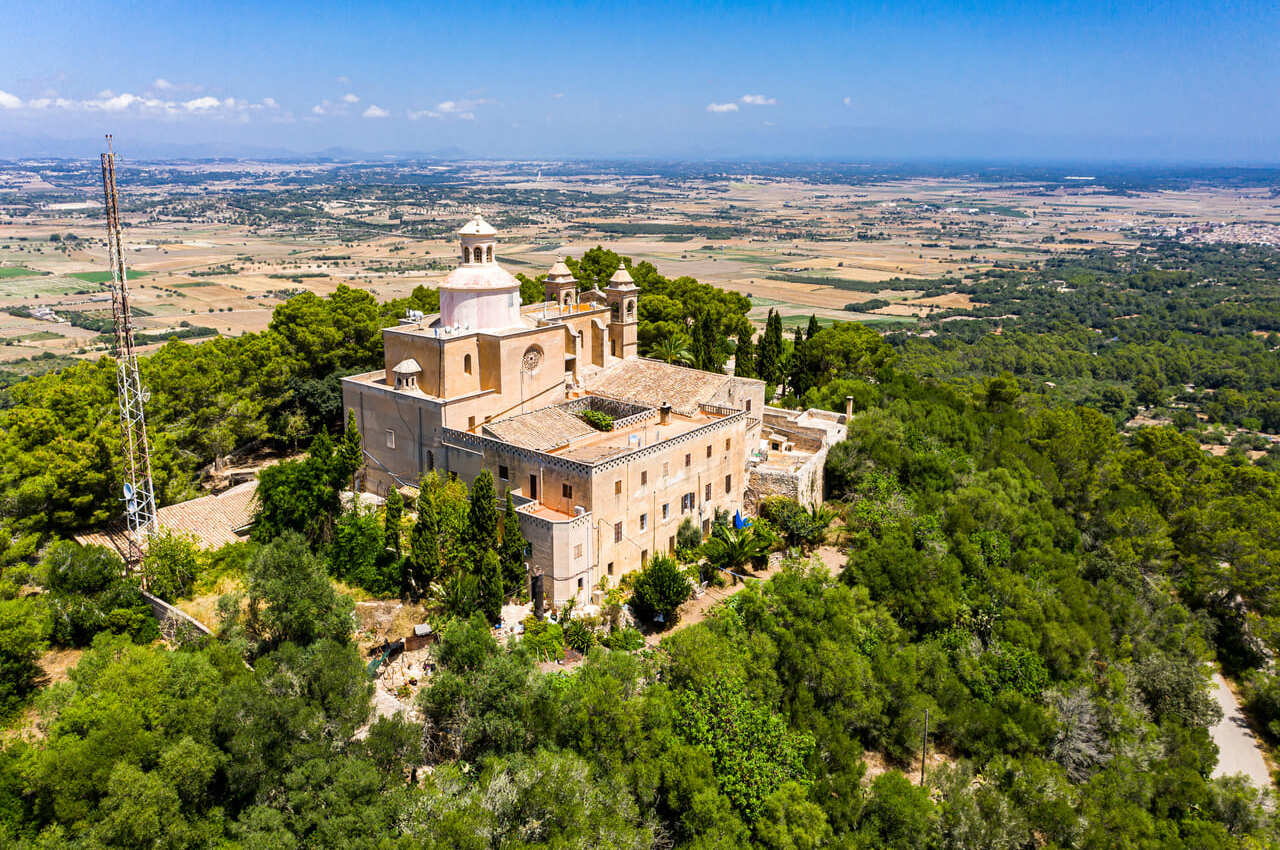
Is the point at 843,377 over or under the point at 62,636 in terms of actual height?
over

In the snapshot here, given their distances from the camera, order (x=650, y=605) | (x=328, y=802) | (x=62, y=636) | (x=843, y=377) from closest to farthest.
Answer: (x=328, y=802)
(x=62, y=636)
(x=650, y=605)
(x=843, y=377)

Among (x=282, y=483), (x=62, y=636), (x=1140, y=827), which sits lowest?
(x=1140, y=827)

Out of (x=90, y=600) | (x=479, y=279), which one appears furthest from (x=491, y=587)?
(x=479, y=279)

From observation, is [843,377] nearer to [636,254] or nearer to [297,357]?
[297,357]

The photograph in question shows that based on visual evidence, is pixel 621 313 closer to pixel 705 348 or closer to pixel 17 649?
pixel 705 348

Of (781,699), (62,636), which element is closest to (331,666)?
(62,636)
